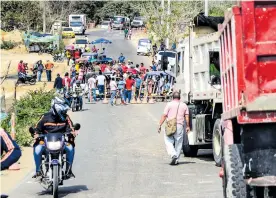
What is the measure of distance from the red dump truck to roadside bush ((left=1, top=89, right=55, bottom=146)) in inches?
507

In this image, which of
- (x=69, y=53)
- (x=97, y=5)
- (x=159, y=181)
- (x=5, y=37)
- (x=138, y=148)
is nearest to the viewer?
(x=159, y=181)

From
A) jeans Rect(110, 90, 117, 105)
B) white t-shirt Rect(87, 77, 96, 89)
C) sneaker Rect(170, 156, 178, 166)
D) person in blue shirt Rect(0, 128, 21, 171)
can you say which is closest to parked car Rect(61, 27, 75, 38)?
white t-shirt Rect(87, 77, 96, 89)

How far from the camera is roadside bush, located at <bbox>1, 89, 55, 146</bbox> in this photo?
23.7m

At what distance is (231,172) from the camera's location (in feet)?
35.4

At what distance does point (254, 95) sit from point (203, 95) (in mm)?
9344

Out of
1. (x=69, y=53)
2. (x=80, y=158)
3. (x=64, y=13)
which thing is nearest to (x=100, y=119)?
(x=80, y=158)

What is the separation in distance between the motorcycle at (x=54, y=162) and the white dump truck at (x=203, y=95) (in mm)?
4617

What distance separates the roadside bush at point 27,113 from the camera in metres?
23.7

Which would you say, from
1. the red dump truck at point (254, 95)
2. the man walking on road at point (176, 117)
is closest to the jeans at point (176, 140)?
the man walking on road at point (176, 117)

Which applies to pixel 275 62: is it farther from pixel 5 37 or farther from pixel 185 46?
pixel 5 37

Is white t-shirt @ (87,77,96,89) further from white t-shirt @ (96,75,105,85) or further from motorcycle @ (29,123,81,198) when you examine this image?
motorcycle @ (29,123,81,198)

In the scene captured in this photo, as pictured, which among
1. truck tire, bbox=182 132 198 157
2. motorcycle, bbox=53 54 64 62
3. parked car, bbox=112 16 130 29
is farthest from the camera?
parked car, bbox=112 16 130 29

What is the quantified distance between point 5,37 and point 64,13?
19491 millimetres

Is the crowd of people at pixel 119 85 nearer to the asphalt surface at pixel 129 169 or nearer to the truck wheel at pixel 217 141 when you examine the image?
the asphalt surface at pixel 129 169
